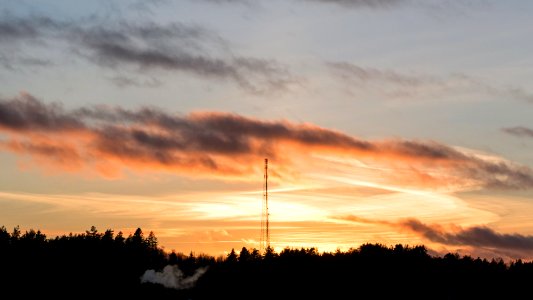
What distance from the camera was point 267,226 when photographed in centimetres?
14250

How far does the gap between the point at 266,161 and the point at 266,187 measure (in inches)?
218

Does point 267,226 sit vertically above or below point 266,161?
below

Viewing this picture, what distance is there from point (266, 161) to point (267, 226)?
1136cm

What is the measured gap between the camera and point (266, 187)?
13938 centimetres

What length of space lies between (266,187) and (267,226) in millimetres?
7630

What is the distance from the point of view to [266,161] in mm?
142750
